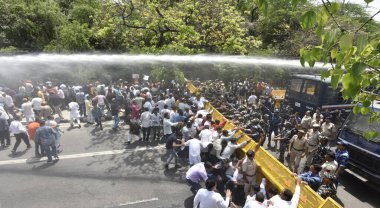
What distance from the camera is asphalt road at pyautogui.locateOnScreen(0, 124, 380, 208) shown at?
26.5ft

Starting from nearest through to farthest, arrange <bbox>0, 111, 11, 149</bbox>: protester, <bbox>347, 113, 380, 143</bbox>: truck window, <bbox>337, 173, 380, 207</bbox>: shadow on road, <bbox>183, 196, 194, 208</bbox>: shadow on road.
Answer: <bbox>183, 196, 194, 208</bbox>: shadow on road < <bbox>337, 173, 380, 207</bbox>: shadow on road < <bbox>347, 113, 380, 143</bbox>: truck window < <bbox>0, 111, 11, 149</bbox>: protester

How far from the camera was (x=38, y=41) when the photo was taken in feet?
68.6

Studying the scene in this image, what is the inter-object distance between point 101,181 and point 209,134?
3.38 m

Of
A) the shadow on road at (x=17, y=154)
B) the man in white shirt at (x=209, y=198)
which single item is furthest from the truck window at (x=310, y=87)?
the shadow on road at (x=17, y=154)

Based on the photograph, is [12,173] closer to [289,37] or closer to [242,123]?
[242,123]

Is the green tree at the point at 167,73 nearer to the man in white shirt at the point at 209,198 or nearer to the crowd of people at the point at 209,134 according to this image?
the crowd of people at the point at 209,134

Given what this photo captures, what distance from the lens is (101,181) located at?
9086 mm

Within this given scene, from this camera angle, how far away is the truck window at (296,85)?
14559 mm

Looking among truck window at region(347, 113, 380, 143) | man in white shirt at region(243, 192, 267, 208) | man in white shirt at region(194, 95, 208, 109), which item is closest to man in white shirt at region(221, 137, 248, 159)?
man in white shirt at region(243, 192, 267, 208)

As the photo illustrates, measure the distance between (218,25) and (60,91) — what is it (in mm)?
8029

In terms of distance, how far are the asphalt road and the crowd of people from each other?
0.48 metres

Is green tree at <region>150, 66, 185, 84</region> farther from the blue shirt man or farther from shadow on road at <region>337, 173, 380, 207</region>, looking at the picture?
the blue shirt man

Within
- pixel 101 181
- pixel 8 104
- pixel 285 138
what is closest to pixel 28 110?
pixel 8 104

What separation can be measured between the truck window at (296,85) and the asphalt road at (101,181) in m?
5.92
